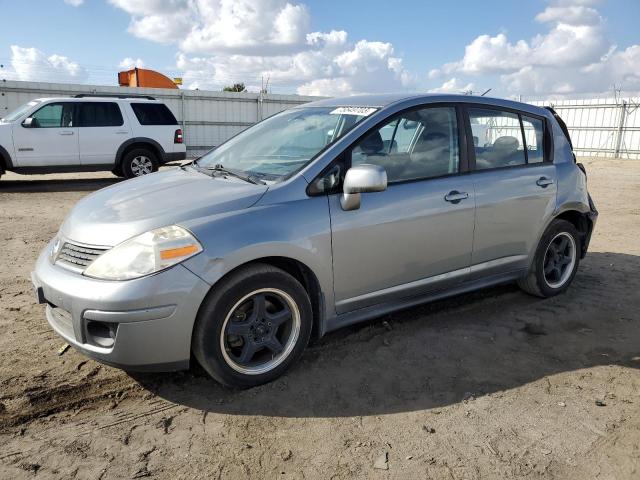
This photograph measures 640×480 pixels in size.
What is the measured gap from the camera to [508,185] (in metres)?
4.23

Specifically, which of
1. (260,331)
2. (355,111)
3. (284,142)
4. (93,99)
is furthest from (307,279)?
(93,99)

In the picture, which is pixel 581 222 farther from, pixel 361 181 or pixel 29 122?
pixel 29 122

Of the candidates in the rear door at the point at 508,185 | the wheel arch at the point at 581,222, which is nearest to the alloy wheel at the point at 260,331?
the rear door at the point at 508,185

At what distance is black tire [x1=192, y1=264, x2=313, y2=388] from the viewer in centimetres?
291

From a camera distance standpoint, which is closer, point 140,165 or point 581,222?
point 581,222

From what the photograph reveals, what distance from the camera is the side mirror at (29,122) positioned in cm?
1132

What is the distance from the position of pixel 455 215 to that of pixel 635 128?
2350cm

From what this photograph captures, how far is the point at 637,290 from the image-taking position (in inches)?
203

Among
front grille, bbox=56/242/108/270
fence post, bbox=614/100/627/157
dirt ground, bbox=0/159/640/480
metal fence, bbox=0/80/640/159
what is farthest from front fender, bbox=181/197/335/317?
fence post, bbox=614/100/627/157

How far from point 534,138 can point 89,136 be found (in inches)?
407

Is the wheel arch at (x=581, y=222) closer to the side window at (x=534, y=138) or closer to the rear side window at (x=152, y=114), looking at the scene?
the side window at (x=534, y=138)

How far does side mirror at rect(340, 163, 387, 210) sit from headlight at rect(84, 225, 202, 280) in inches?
38.4

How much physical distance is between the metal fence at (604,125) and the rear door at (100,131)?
18.5m

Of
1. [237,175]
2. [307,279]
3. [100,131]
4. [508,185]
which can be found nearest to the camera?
[307,279]
